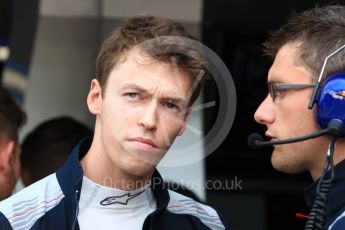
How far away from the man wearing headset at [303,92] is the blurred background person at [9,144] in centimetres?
140

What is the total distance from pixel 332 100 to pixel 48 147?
88.9 inches

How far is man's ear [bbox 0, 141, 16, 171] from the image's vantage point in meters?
3.60

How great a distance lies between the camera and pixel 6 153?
143 inches

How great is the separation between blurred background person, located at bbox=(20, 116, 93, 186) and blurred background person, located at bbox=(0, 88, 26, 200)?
369 mm

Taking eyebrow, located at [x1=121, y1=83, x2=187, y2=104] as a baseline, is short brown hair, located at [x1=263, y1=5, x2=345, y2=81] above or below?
above

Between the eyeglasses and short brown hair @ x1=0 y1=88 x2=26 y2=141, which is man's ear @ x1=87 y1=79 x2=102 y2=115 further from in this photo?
short brown hair @ x1=0 y1=88 x2=26 y2=141

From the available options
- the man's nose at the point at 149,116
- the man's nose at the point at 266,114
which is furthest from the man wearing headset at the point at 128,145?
the man's nose at the point at 266,114

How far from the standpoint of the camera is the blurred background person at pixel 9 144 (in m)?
3.54

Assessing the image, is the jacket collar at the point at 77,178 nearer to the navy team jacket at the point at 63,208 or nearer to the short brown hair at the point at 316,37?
the navy team jacket at the point at 63,208

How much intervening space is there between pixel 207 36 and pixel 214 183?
1360 millimetres

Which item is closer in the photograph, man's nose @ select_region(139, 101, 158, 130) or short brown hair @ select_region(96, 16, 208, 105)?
man's nose @ select_region(139, 101, 158, 130)

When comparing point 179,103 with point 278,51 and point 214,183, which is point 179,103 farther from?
point 214,183

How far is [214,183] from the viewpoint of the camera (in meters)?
6.11

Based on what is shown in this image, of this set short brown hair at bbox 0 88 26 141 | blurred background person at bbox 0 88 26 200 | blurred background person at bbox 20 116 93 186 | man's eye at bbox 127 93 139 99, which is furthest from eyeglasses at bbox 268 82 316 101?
blurred background person at bbox 20 116 93 186
